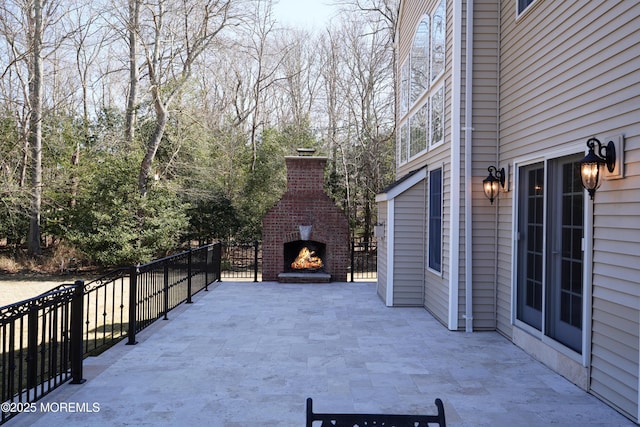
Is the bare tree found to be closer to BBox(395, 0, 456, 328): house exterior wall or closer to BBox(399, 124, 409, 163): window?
BBox(399, 124, 409, 163): window

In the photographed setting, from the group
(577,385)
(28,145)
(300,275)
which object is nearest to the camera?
(577,385)

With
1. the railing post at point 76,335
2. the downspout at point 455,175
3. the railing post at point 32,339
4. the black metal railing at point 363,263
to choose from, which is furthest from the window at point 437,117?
the railing post at point 32,339

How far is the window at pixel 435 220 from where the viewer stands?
7027 mm

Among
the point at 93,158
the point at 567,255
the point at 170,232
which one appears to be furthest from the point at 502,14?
the point at 93,158

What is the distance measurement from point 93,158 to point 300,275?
9861mm

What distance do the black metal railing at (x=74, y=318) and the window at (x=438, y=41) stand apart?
489 cm

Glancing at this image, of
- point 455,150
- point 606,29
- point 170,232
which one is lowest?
point 170,232

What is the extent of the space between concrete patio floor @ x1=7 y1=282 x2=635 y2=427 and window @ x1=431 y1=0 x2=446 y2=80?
3760mm

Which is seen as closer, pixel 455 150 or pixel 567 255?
pixel 567 255

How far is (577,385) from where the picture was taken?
4172 mm

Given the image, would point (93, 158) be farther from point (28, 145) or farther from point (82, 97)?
point (82, 97)

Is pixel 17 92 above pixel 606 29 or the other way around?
above

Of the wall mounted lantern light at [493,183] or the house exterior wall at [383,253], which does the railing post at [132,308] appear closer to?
the house exterior wall at [383,253]

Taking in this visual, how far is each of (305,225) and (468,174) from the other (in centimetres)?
559
